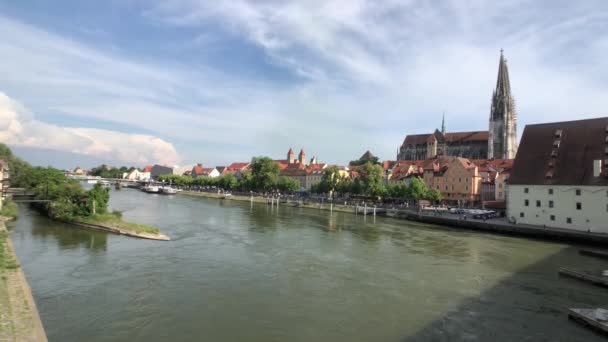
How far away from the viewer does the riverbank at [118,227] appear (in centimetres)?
2988

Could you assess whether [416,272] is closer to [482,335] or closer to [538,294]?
[538,294]

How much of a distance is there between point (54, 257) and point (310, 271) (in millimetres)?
15488

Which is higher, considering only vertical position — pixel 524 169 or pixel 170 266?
pixel 524 169

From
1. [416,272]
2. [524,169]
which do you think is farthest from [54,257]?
[524,169]

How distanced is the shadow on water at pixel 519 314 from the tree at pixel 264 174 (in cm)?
7535

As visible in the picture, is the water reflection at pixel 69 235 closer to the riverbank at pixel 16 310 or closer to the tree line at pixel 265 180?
the riverbank at pixel 16 310

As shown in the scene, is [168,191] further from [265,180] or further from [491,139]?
[491,139]

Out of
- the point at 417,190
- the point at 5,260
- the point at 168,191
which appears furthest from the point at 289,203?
the point at 5,260

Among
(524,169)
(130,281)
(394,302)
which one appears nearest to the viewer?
(394,302)

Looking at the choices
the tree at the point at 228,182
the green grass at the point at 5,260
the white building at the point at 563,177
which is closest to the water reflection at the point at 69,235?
the green grass at the point at 5,260

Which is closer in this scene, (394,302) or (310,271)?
(394,302)

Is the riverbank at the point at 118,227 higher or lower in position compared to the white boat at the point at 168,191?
lower

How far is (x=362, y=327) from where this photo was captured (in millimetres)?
13625

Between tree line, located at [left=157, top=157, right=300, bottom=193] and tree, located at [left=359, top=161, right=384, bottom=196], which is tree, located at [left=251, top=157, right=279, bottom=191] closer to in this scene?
tree line, located at [left=157, top=157, right=300, bottom=193]
